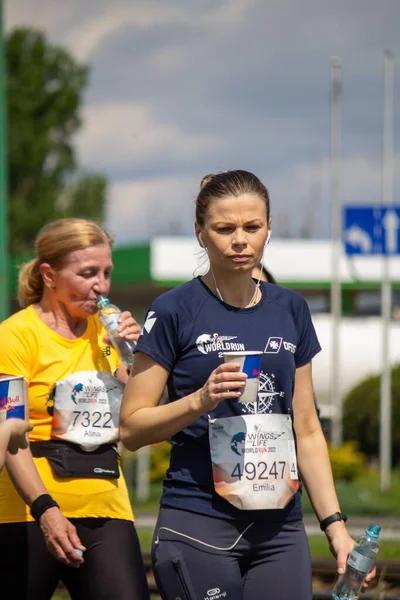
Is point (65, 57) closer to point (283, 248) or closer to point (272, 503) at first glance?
point (283, 248)

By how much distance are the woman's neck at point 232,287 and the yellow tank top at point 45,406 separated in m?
1.03

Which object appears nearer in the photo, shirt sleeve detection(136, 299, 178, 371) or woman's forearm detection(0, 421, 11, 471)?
shirt sleeve detection(136, 299, 178, 371)

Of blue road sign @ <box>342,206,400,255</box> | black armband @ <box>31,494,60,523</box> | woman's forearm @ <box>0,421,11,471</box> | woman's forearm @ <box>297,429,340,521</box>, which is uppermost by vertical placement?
woman's forearm @ <box>0,421,11,471</box>

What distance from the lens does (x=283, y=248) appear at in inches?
1469

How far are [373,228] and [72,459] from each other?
56.9 ft

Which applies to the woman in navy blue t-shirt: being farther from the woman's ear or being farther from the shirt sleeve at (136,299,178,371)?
the woman's ear

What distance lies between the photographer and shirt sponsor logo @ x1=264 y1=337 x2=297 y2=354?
13.5 feet

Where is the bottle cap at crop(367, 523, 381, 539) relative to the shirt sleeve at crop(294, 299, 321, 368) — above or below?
below

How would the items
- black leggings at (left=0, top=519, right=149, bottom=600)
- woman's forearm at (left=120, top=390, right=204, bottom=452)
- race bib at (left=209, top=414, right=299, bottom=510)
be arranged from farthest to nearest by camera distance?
black leggings at (left=0, top=519, right=149, bottom=600)
race bib at (left=209, top=414, right=299, bottom=510)
woman's forearm at (left=120, top=390, right=204, bottom=452)

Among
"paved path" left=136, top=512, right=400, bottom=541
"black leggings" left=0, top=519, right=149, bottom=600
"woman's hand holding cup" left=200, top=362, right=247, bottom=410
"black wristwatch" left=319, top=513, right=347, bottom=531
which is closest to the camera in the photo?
"woman's hand holding cup" left=200, top=362, right=247, bottom=410

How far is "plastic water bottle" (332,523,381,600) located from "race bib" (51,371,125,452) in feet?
4.19

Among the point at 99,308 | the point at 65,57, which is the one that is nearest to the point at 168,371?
the point at 99,308

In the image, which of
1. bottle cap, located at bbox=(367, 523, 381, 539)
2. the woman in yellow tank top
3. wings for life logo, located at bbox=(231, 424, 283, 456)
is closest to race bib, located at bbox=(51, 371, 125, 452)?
the woman in yellow tank top

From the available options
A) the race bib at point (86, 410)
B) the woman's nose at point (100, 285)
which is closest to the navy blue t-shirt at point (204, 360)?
the race bib at point (86, 410)
